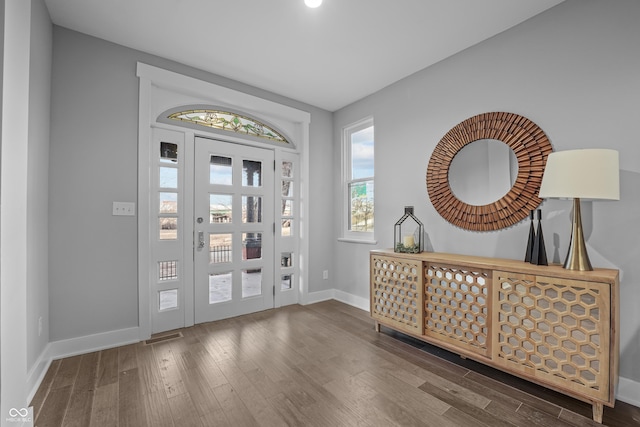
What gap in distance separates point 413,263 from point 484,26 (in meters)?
2.04

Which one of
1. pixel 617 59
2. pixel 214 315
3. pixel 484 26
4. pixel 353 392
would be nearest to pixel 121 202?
pixel 214 315

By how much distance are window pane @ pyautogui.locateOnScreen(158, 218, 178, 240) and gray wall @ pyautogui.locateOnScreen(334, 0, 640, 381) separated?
2456mm

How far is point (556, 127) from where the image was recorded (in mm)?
2082

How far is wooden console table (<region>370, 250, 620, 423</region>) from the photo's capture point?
5.23 feet

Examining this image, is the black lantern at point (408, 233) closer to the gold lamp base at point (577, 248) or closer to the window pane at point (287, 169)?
the gold lamp base at point (577, 248)

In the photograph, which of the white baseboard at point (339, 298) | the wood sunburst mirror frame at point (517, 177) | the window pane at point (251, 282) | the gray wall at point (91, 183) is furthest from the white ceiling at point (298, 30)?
the white baseboard at point (339, 298)

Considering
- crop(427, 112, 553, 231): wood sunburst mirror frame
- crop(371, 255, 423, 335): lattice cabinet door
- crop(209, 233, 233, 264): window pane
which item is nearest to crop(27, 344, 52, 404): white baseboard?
crop(209, 233, 233, 264): window pane

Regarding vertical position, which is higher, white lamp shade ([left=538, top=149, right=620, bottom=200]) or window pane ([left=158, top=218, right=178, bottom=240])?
white lamp shade ([left=538, top=149, right=620, bottom=200])

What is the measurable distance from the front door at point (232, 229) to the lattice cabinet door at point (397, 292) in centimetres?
138

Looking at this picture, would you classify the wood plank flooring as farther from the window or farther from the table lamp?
the window

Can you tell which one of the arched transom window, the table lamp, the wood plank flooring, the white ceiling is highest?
the white ceiling

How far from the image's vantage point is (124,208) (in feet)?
8.41

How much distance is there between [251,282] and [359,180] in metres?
1.89

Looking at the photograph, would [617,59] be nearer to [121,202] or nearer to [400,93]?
[400,93]
